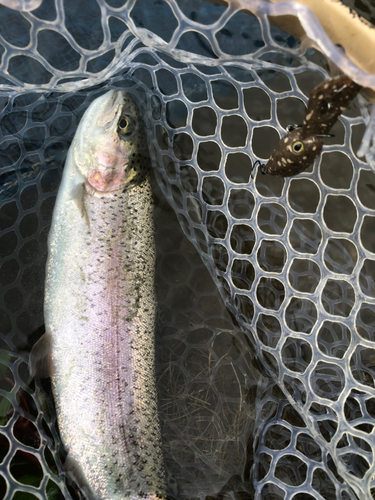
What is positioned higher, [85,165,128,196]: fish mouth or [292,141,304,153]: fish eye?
[292,141,304,153]: fish eye

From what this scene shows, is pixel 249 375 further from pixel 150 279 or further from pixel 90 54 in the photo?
pixel 90 54

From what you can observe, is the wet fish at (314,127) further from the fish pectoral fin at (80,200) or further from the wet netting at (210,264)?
the fish pectoral fin at (80,200)

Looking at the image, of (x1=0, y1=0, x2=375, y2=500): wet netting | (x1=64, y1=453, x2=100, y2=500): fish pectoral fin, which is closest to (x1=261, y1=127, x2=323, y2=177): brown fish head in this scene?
(x1=0, y1=0, x2=375, y2=500): wet netting

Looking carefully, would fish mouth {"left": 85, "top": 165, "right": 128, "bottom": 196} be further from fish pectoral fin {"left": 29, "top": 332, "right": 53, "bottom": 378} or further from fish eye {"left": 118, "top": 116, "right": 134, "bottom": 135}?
fish pectoral fin {"left": 29, "top": 332, "right": 53, "bottom": 378}

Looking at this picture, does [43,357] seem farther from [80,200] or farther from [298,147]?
[298,147]

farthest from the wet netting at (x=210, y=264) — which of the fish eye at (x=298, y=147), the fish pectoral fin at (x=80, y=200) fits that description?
the fish pectoral fin at (x=80, y=200)

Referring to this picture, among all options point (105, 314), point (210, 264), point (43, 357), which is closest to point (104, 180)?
point (105, 314)

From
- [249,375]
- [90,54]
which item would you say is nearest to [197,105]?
[90,54]
